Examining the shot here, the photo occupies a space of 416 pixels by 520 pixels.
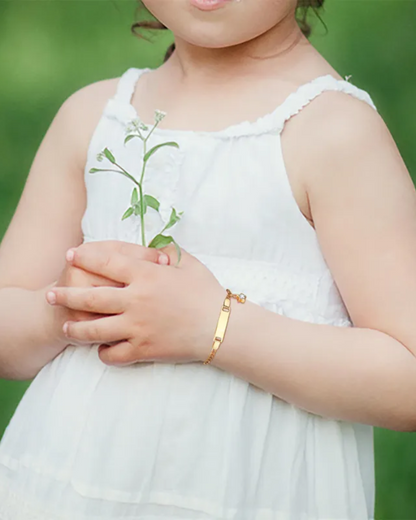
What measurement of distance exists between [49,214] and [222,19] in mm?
364

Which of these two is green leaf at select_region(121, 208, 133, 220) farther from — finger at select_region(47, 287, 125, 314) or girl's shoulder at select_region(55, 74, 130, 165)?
girl's shoulder at select_region(55, 74, 130, 165)

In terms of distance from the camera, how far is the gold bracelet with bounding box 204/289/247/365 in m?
1.10

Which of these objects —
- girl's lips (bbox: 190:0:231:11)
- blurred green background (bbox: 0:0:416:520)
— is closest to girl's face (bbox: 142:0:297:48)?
girl's lips (bbox: 190:0:231:11)

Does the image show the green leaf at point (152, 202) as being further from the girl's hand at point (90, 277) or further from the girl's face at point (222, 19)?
the girl's face at point (222, 19)

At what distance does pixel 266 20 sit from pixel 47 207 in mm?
391

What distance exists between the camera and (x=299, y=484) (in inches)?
44.9

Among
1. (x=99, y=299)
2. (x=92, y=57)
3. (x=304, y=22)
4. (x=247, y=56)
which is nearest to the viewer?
(x=99, y=299)

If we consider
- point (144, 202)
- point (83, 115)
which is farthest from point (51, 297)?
point (83, 115)

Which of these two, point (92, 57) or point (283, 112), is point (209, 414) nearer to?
point (283, 112)

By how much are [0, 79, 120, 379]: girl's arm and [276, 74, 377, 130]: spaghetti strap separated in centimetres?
28

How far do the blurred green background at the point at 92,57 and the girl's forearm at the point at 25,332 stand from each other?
99 cm

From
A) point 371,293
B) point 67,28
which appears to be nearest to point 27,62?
point 67,28

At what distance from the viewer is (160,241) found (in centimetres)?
112

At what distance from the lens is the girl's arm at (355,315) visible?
43.4 inches
